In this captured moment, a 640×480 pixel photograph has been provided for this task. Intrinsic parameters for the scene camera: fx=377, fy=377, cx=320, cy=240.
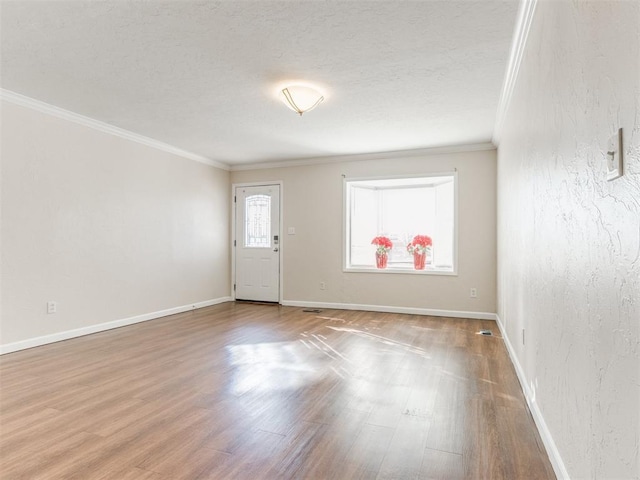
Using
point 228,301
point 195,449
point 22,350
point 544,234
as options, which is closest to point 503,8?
point 544,234

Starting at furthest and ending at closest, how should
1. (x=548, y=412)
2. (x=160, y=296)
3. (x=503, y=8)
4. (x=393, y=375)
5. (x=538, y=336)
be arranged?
1. (x=160, y=296)
2. (x=393, y=375)
3. (x=503, y=8)
4. (x=538, y=336)
5. (x=548, y=412)

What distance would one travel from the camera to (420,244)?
5738mm

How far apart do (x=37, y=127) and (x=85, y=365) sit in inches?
94.6

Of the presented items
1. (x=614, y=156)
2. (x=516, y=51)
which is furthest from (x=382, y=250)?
(x=614, y=156)

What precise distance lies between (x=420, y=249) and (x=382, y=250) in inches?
23.2

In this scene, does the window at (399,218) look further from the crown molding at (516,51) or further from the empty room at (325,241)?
the crown molding at (516,51)

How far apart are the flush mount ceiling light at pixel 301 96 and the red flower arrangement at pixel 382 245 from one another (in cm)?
297

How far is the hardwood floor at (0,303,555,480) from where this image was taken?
1.75m

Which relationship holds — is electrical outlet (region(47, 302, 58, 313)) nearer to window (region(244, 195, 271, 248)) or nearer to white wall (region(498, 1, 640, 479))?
window (region(244, 195, 271, 248))

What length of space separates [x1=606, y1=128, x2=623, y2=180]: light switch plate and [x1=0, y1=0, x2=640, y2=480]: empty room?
0.01 meters

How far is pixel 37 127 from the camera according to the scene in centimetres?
375

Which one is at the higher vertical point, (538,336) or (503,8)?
(503,8)

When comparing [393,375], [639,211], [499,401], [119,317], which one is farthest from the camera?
[119,317]

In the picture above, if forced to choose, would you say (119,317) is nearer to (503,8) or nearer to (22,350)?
(22,350)
